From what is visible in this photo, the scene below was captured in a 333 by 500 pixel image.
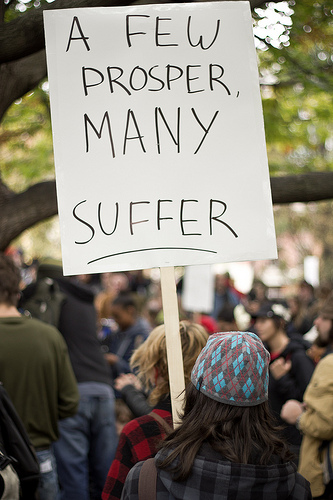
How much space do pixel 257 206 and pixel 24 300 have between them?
8.37 ft

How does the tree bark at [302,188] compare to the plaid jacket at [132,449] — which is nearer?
the plaid jacket at [132,449]

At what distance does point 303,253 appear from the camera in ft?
84.5

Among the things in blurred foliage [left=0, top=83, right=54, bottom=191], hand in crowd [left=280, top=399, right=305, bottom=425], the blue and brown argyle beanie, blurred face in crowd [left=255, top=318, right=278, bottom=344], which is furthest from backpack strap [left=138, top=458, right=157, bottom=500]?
blurred foliage [left=0, top=83, right=54, bottom=191]

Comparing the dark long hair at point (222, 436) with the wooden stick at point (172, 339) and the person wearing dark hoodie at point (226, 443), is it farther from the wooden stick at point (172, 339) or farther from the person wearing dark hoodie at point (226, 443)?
the wooden stick at point (172, 339)

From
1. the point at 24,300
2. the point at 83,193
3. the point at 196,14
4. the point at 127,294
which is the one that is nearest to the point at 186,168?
A: the point at 83,193

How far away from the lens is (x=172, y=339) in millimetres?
2400

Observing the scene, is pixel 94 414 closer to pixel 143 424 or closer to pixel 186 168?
pixel 143 424

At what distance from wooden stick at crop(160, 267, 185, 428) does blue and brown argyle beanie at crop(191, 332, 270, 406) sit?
523 millimetres

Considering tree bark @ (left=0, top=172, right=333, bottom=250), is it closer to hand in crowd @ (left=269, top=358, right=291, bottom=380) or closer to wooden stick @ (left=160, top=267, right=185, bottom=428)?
hand in crowd @ (left=269, top=358, right=291, bottom=380)

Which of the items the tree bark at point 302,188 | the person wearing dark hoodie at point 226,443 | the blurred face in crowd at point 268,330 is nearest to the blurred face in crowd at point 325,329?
the blurred face in crowd at point 268,330

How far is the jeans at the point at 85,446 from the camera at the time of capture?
15.1 feet

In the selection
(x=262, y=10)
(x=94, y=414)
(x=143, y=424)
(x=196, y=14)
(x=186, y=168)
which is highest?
(x=262, y=10)

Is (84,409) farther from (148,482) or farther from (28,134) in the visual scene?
(28,134)

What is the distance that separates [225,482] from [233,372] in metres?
0.31
